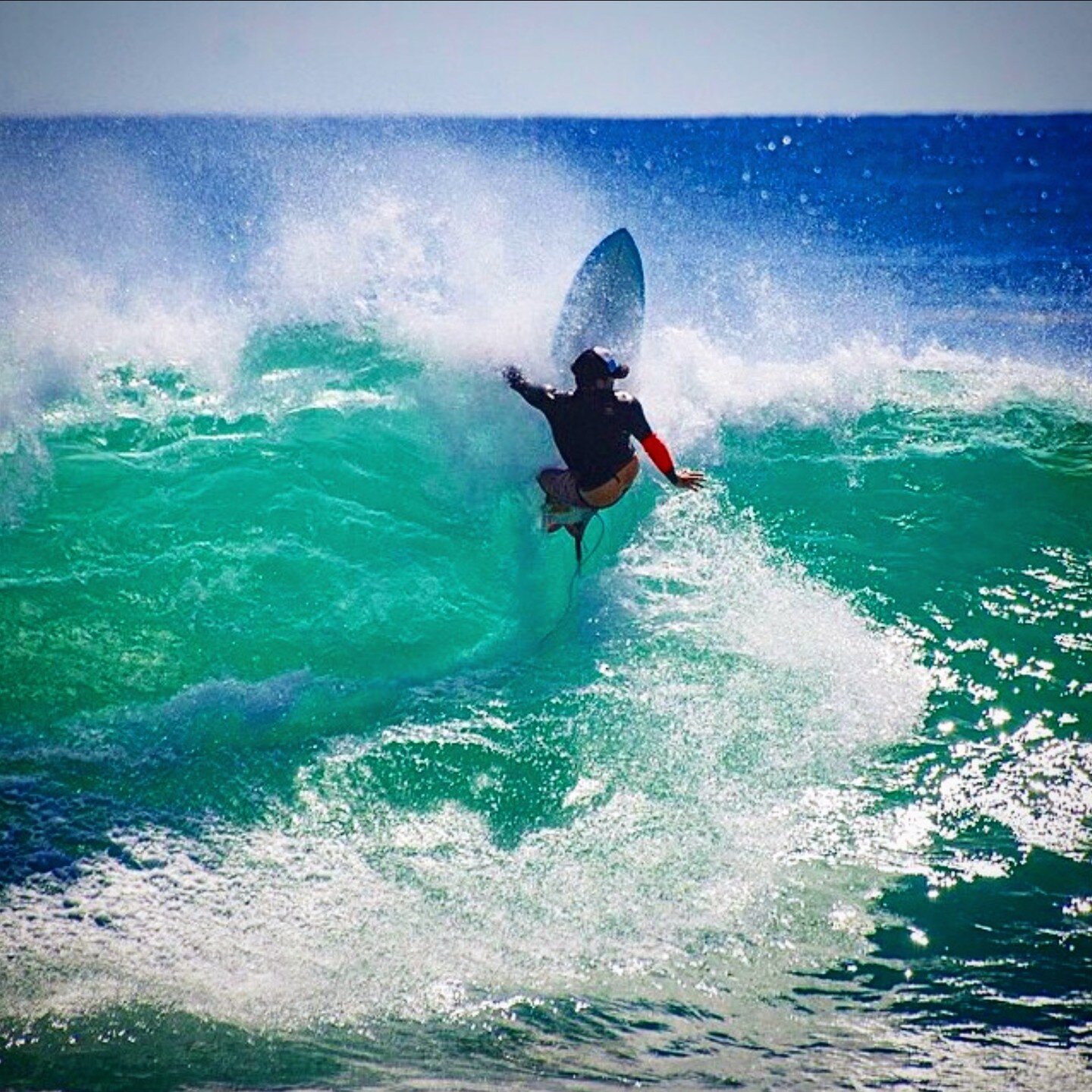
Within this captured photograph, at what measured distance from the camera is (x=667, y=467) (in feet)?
22.5

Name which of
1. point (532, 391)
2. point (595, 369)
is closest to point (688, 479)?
point (595, 369)

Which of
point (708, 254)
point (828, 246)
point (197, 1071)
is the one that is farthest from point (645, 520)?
point (828, 246)

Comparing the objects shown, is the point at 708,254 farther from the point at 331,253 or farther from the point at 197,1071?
the point at 197,1071

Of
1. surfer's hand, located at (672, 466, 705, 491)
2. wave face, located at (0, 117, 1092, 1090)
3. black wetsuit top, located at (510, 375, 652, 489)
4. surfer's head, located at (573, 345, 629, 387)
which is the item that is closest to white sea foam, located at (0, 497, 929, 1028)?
wave face, located at (0, 117, 1092, 1090)

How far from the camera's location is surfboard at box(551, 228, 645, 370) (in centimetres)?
867

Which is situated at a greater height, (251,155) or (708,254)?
(251,155)

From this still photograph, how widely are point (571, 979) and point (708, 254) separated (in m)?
24.5

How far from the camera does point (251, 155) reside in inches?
2275

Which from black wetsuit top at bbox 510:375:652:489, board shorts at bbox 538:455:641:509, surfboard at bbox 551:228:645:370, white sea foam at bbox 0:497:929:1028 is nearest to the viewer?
white sea foam at bbox 0:497:929:1028

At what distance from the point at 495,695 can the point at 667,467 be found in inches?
76.3

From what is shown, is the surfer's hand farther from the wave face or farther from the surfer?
the wave face

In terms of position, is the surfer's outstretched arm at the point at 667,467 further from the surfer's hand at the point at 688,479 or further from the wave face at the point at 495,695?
the wave face at the point at 495,695

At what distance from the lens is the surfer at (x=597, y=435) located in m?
6.89

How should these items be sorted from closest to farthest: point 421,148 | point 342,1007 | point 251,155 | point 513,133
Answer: point 342,1007
point 421,148
point 251,155
point 513,133
